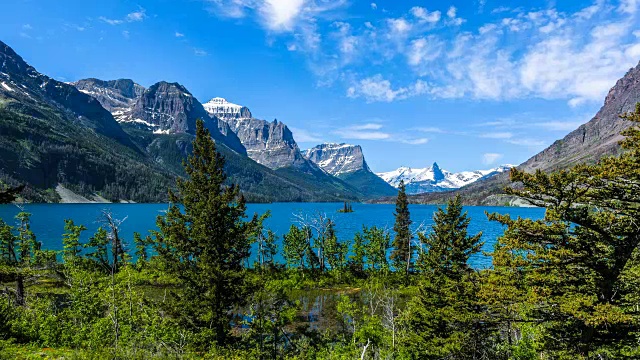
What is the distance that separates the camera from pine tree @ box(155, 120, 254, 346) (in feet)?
87.1

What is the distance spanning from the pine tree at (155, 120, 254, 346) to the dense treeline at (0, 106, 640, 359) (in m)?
0.10

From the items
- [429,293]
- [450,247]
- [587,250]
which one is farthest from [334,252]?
[587,250]

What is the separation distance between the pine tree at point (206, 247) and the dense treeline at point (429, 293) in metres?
0.10

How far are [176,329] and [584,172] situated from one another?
27881 mm

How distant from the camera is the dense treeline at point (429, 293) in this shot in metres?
15.3

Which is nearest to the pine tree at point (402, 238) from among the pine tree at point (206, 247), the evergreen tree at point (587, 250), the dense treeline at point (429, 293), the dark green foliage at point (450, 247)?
the dense treeline at point (429, 293)

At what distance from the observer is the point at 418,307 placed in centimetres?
2905

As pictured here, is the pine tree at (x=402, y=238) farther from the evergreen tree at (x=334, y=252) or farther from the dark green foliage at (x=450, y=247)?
the dark green foliage at (x=450, y=247)

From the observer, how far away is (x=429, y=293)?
28953 millimetres

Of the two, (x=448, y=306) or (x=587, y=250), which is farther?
(x=448, y=306)

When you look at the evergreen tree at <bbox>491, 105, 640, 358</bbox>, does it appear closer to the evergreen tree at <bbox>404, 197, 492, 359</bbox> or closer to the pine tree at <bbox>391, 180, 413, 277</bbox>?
the evergreen tree at <bbox>404, 197, 492, 359</bbox>

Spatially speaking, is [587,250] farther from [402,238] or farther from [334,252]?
[334,252]

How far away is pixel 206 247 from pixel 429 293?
1862 centimetres

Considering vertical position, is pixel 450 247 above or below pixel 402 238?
above
